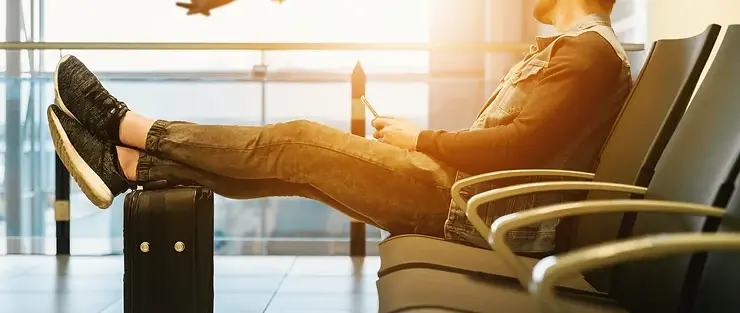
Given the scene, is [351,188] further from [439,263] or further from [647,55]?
[647,55]

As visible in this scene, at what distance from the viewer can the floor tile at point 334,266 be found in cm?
290

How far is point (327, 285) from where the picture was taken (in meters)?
2.66

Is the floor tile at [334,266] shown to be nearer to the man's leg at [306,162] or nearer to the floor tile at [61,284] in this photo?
→ the floor tile at [61,284]

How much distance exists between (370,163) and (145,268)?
0.57 metres

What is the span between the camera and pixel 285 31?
3.97m

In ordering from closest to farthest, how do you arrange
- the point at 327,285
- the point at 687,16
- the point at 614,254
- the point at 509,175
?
1. the point at 614,254
2. the point at 509,175
3. the point at 687,16
4. the point at 327,285

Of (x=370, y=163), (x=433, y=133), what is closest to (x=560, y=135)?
(x=433, y=133)

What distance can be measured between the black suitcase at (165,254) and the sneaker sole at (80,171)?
0.20 ft

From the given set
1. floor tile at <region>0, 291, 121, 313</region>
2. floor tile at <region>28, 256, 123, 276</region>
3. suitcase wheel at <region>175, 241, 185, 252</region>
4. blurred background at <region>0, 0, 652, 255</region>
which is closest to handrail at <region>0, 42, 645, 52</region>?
blurred background at <region>0, 0, 652, 255</region>

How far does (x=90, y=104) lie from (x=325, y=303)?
0.95m

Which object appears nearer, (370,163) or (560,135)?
(560,135)

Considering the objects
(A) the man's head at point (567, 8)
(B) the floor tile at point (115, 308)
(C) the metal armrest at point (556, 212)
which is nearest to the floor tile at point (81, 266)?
(B) the floor tile at point (115, 308)

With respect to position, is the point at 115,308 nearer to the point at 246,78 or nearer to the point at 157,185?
the point at 157,185

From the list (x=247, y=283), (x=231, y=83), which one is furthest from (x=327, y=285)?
(x=231, y=83)
